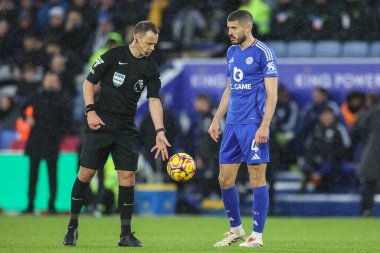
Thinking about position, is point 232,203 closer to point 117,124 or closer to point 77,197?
point 117,124

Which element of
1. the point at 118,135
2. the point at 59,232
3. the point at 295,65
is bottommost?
the point at 59,232

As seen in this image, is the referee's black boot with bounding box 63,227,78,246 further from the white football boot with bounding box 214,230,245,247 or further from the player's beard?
the player's beard

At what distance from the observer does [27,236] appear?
38.6 ft

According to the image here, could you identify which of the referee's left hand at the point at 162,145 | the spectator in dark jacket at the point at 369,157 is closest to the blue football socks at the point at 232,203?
the referee's left hand at the point at 162,145

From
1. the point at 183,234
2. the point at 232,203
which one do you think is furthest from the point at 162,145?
the point at 183,234

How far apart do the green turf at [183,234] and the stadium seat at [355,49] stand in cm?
393

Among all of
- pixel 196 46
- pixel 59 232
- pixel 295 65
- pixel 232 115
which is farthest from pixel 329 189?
pixel 232 115

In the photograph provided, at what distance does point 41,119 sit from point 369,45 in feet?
20.6

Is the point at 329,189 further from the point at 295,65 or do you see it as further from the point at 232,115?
the point at 232,115

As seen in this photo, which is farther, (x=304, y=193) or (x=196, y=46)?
(x=196, y=46)

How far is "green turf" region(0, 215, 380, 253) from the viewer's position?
9.84m

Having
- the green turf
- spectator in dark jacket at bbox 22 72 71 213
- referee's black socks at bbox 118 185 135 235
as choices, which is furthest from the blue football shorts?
spectator in dark jacket at bbox 22 72 71 213

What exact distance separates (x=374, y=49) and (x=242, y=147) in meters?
9.45

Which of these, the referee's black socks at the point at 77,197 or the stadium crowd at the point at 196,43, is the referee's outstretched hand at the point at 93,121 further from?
the stadium crowd at the point at 196,43
